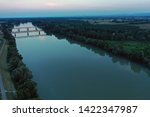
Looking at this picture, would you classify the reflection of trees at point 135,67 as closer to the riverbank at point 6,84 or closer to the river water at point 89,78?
the river water at point 89,78

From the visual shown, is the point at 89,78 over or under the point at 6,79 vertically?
under

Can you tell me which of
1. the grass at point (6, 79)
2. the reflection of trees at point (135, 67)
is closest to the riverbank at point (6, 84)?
the grass at point (6, 79)

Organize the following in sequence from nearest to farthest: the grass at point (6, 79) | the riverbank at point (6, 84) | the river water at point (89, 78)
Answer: the riverbank at point (6, 84)
the grass at point (6, 79)
the river water at point (89, 78)

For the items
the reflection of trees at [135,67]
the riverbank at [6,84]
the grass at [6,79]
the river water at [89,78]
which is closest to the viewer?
the riverbank at [6,84]

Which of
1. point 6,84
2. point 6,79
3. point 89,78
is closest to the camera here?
point 6,84

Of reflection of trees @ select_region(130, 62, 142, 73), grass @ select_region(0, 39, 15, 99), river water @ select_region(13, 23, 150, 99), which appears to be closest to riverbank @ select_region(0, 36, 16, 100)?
grass @ select_region(0, 39, 15, 99)

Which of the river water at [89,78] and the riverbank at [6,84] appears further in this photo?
the river water at [89,78]

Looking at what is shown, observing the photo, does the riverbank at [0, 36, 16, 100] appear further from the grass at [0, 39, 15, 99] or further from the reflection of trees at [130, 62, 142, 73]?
the reflection of trees at [130, 62, 142, 73]

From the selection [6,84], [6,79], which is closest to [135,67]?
[6,79]

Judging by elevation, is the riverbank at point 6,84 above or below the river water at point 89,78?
above

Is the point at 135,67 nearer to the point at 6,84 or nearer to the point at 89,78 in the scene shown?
the point at 89,78

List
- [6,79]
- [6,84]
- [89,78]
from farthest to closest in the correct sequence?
1. [89,78]
2. [6,79]
3. [6,84]

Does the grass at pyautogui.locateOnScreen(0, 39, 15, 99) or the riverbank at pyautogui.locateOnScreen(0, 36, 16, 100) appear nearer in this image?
the riverbank at pyautogui.locateOnScreen(0, 36, 16, 100)
